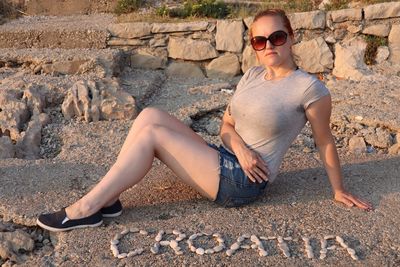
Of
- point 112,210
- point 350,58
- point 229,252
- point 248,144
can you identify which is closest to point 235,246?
point 229,252

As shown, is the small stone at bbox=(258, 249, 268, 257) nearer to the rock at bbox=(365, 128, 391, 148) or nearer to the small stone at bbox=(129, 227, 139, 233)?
the small stone at bbox=(129, 227, 139, 233)

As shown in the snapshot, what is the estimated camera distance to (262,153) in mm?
3074

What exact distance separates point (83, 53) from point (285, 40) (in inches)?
160

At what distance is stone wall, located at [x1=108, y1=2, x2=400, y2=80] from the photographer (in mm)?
6664

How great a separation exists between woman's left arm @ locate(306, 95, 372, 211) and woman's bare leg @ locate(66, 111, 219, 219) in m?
0.58

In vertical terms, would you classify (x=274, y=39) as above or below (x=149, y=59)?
above

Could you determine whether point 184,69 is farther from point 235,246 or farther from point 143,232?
point 235,246

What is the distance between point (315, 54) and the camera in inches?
266

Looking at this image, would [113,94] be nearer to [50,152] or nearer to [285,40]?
[50,152]

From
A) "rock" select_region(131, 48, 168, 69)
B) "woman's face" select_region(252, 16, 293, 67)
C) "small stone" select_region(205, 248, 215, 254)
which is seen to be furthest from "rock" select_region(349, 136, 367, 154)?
"rock" select_region(131, 48, 168, 69)

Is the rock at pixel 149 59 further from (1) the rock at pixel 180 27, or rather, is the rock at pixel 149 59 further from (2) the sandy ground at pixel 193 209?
(2) the sandy ground at pixel 193 209

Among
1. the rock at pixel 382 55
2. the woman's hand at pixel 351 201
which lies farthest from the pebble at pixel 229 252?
the rock at pixel 382 55

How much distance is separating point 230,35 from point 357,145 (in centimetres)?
283

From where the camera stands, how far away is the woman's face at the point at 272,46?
2969 millimetres
